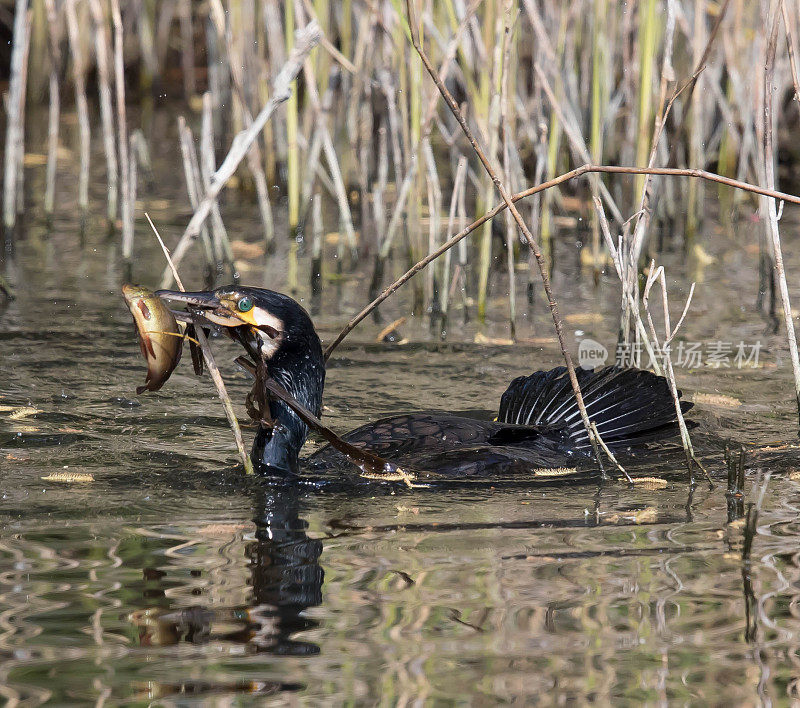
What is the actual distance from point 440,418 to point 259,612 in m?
1.52

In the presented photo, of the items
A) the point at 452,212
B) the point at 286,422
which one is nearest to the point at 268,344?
the point at 286,422

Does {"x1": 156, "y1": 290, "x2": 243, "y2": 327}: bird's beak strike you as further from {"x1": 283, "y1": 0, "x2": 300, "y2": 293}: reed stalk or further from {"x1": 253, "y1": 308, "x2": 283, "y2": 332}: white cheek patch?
{"x1": 283, "y1": 0, "x2": 300, "y2": 293}: reed stalk

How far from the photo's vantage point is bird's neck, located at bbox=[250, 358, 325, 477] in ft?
12.5

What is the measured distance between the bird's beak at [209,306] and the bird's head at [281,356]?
0.04ft

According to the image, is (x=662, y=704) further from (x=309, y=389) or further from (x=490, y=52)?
(x=490, y=52)

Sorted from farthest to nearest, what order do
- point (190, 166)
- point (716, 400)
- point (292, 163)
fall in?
1. point (292, 163)
2. point (190, 166)
3. point (716, 400)

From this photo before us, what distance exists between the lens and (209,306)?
141 inches

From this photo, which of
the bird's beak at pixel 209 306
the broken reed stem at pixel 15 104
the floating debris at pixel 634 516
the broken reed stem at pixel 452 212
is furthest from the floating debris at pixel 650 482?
the broken reed stem at pixel 15 104

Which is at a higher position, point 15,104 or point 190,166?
point 15,104

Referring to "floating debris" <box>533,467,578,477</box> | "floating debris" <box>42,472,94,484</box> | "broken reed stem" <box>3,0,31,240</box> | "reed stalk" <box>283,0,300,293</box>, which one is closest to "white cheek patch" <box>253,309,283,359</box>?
"floating debris" <box>42,472,94,484</box>

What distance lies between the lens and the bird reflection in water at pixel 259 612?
244 cm

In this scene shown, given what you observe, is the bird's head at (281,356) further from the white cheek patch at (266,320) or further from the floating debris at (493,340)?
the floating debris at (493,340)

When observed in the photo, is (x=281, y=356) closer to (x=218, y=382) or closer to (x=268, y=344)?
(x=268, y=344)

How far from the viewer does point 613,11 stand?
659 cm
